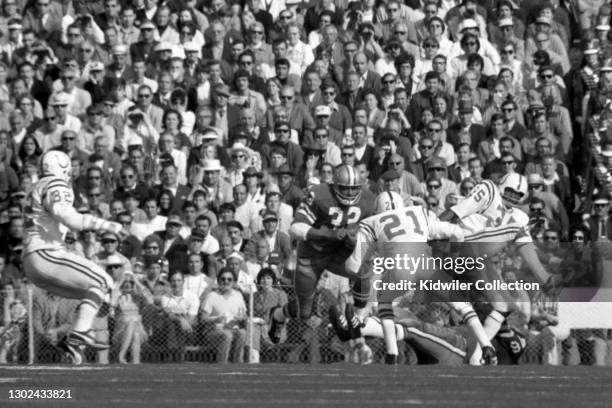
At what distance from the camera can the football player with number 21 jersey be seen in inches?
603

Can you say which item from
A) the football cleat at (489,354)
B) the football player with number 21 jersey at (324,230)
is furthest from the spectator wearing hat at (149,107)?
the football cleat at (489,354)

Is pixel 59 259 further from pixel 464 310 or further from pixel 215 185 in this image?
pixel 215 185

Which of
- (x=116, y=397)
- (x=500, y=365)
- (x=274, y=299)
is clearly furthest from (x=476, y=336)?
(x=116, y=397)

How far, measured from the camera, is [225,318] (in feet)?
50.4

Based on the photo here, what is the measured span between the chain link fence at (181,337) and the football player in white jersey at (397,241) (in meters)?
0.66

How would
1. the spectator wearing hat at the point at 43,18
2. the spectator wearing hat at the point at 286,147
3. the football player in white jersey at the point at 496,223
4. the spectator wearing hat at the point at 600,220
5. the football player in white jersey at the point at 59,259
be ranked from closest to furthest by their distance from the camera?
the football player in white jersey at the point at 59,259
the football player in white jersey at the point at 496,223
the spectator wearing hat at the point at 600,220
the spectator wearing hat at the point at 286,147
the spectator wearing hat at the point at 43,18

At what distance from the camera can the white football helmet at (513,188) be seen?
15.2 m

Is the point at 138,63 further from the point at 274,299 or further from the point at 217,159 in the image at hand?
the point at 274,299

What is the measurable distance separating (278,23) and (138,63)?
1.58m

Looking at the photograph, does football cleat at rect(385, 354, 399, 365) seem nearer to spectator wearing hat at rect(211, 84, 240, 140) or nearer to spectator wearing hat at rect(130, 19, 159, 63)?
spectator wearing hat at rect(211, 84, 240, 140)

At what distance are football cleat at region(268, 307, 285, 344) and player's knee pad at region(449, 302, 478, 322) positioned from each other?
155cm

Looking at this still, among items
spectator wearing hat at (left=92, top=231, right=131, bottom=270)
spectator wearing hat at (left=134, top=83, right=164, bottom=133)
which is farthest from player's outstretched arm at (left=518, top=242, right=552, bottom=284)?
spectator wearing hat at (left=134, top=83, right=164, bottom=133)

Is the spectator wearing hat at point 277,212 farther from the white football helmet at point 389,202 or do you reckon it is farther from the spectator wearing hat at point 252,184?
the white football helmet at point 389,202

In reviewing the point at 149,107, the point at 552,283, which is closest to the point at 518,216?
the point at 552,283
